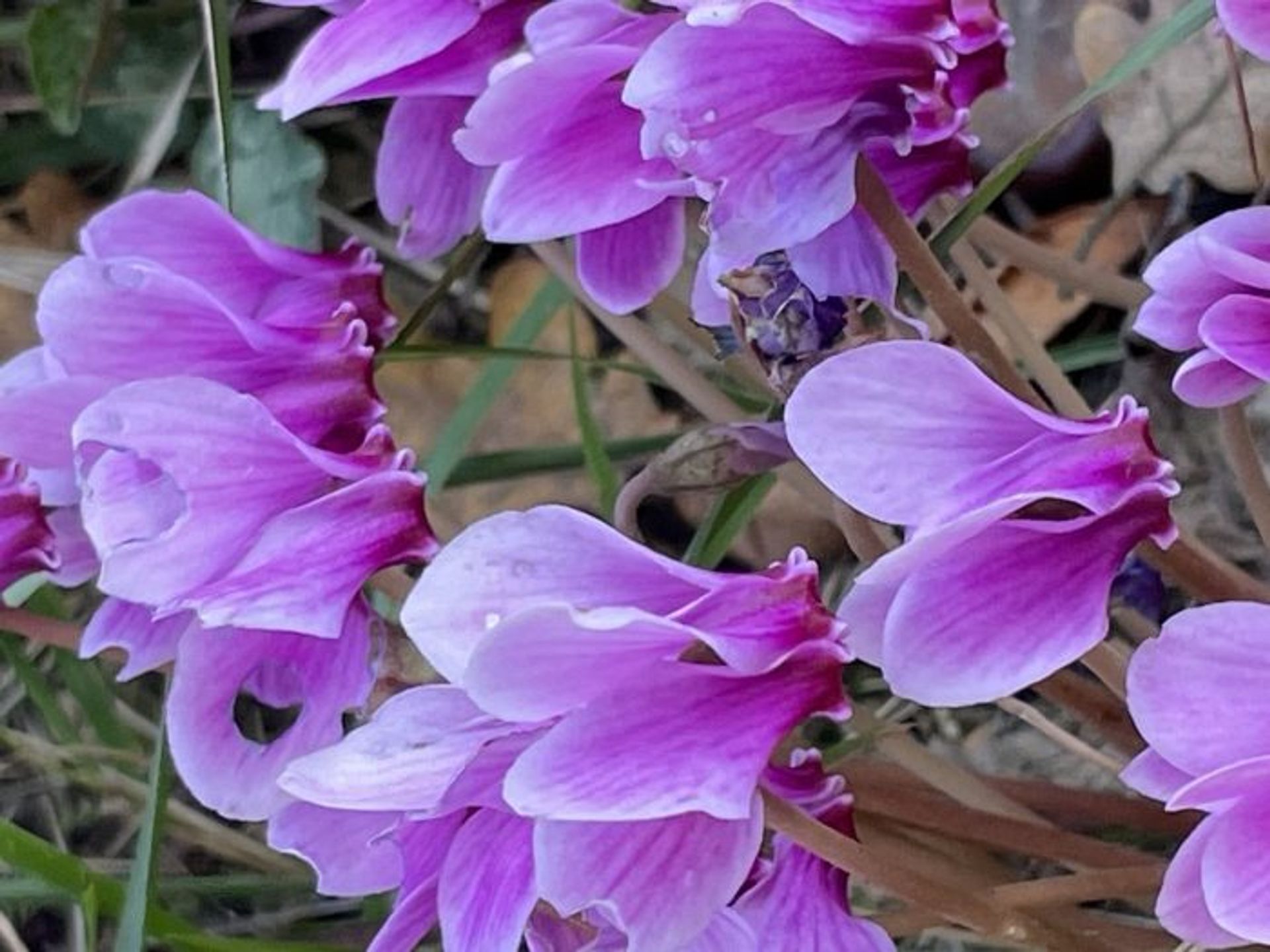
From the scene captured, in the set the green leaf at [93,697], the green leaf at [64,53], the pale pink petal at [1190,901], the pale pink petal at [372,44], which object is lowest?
the green leaf at [93,697]

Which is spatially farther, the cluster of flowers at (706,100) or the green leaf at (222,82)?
the green leaf at (222,82)

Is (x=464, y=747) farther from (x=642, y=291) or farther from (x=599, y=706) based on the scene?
(x=642, y=291)

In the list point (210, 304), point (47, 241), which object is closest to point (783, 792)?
point (210, 304)

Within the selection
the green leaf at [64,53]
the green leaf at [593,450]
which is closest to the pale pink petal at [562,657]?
the green leaf at [593,450]

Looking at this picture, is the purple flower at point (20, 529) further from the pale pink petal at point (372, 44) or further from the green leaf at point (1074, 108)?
the green leaf at point (1074, 108)

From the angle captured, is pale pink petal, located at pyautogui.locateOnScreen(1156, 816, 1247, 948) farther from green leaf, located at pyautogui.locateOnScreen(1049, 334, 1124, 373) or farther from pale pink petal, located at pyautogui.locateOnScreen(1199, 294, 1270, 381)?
green leaf, located at pyautogui.locateOnScreen(1049, 334, 1124, 373)

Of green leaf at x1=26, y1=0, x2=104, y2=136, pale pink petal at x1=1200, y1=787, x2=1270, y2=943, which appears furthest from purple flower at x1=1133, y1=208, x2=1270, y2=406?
green leaf at x1=26, y1=0, x2=104, y2=136
